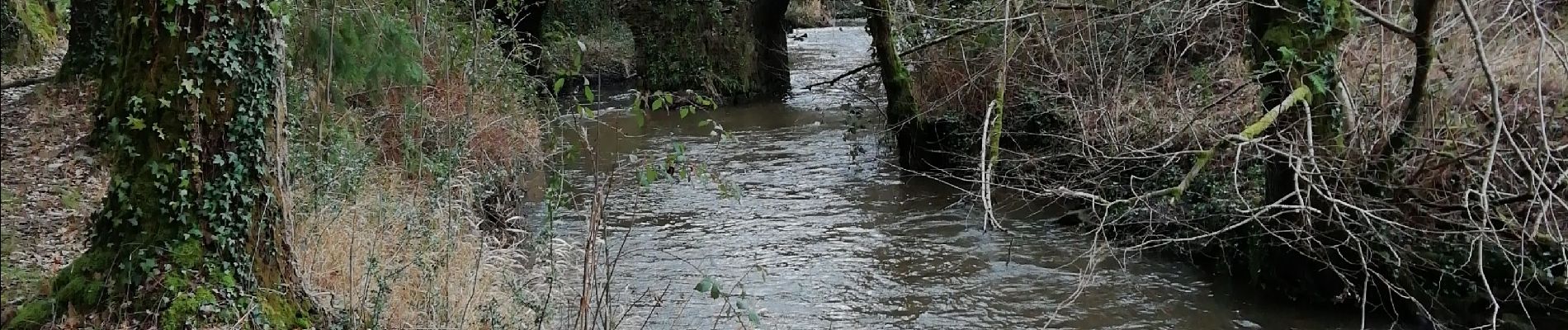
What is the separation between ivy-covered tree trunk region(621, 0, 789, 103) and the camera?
2039 cm

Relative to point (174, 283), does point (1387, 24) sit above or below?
above

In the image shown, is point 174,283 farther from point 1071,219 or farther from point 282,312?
point 1071,219

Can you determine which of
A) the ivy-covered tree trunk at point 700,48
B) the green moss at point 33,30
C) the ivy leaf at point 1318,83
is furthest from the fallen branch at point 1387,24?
the ivy-covered tree trunk at point 700,48

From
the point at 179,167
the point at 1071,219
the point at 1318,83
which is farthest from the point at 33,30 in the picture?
the point at 1318,83

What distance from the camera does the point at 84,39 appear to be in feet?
26.9

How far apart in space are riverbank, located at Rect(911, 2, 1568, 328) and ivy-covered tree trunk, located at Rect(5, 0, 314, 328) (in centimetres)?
403

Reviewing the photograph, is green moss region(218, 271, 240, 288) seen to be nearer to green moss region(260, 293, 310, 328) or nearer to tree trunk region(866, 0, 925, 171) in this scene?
green moss region(260, 293, 310, 328)

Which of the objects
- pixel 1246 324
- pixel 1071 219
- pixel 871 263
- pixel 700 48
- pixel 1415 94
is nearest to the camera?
pixel 1415 94

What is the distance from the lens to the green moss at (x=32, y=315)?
4.14m

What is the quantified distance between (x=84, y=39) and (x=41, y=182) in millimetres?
2030

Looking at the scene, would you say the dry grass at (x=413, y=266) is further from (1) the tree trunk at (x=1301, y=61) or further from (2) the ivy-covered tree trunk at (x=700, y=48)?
(2) the ivy-covered tree trunk at (x=700, y=48)

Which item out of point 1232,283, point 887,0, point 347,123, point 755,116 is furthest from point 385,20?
point 755,116

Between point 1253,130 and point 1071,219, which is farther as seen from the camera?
point 1071,219

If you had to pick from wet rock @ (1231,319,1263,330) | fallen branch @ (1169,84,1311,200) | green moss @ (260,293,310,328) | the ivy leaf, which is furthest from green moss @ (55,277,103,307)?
the ivy leaf
